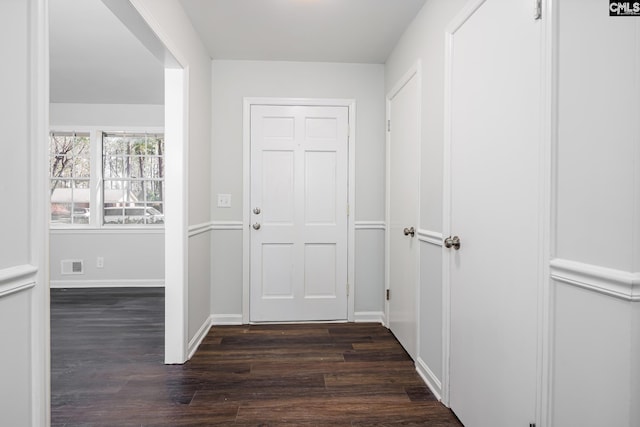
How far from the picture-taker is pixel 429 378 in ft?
6.92

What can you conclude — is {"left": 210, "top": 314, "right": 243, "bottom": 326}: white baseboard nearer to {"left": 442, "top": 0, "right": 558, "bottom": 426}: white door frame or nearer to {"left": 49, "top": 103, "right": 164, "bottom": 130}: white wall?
{"left": 442, "top": 0, "right": 558, "bottom": 426}: white door frame

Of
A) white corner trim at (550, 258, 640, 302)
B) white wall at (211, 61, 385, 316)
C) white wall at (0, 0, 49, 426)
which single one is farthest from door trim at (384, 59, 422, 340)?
white wall at (0, 0, 49, 426)

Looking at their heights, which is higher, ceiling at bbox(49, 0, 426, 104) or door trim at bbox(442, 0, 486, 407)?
ceiling at bbox(49, 0, 426, 104)

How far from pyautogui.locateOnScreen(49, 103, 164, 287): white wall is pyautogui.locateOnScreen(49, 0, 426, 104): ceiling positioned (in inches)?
35.7

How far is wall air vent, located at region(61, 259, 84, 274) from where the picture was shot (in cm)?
448

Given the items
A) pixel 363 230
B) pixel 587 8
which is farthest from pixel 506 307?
pixel 363 230

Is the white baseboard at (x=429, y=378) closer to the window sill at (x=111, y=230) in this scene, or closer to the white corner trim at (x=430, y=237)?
the white corner trim at (x=430, y=237)

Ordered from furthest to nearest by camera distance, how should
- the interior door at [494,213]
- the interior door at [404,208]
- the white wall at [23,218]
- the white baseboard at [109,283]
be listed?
the white baseboard at [109,283] → the interior door at [404,208] → the interior door at [494,213] → the white wall at [23,218]

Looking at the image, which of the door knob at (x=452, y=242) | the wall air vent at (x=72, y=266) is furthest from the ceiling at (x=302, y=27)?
the wall air vent at (x=72, y=266)

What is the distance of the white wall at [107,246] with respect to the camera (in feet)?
14.7

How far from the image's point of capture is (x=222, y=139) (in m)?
3.16

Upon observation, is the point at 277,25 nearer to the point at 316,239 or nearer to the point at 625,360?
the point at 316,239

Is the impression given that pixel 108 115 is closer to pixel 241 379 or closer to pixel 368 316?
pixel 241 379

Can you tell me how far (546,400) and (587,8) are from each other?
120 cm
